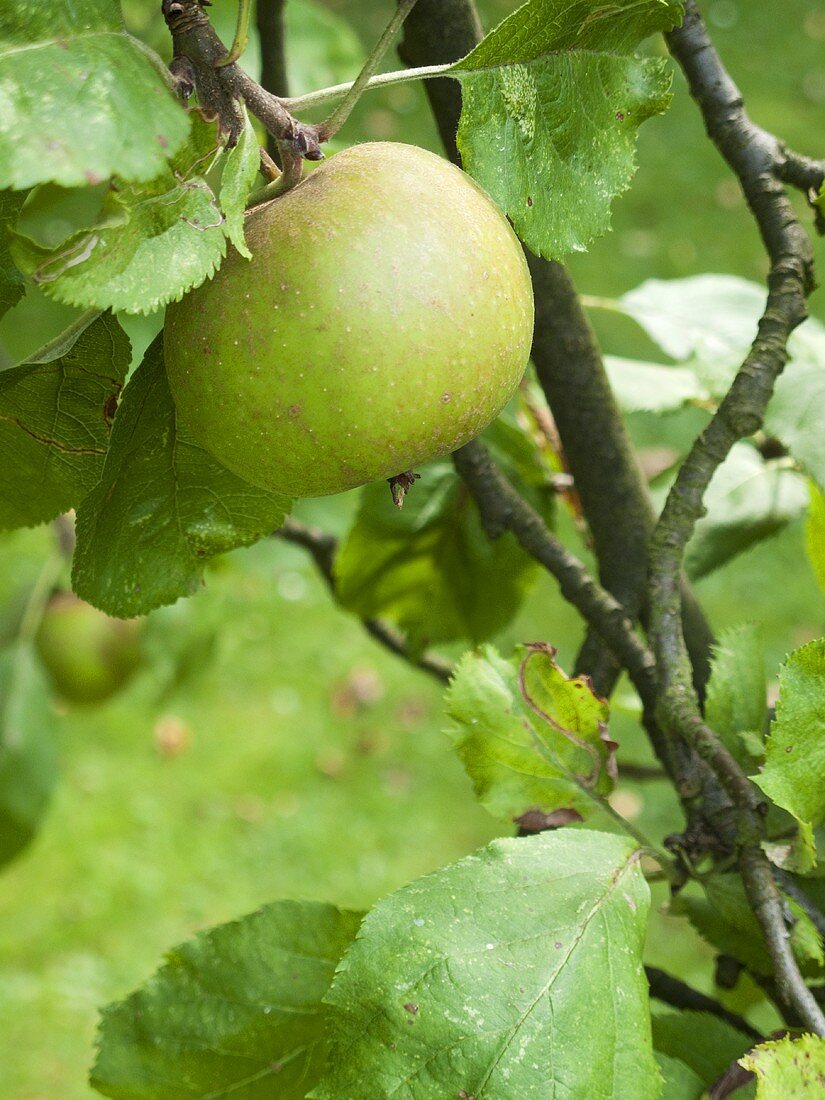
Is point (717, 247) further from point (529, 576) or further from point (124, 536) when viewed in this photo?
point (124, 536)

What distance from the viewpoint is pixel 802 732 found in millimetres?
620

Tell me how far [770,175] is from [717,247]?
146 inches

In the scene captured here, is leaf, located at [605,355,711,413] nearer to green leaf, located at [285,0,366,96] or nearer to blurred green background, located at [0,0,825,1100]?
green leaf, located at [285,0,366,96]

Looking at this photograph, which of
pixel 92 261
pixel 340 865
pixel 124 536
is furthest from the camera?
pixel 340 865

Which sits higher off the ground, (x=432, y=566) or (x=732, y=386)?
(x=732, y=386)

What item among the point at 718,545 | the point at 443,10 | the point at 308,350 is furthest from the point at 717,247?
the point at 308,350

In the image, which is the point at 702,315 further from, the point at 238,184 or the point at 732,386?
the point at 238,184

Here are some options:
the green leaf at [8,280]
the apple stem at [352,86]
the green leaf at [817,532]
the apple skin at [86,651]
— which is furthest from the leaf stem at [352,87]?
the apple skin at [86,651]

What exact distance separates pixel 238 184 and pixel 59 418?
232mm

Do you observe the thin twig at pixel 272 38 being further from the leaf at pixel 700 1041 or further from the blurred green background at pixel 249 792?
the blurred green background at pixel 249 792

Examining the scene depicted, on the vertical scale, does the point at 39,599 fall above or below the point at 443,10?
below

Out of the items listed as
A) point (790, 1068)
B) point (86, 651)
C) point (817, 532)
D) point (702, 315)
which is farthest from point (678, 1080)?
point (86, 651)

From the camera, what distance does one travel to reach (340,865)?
2.76 meters

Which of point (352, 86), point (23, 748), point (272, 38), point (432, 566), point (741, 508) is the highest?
point (352, 86)
